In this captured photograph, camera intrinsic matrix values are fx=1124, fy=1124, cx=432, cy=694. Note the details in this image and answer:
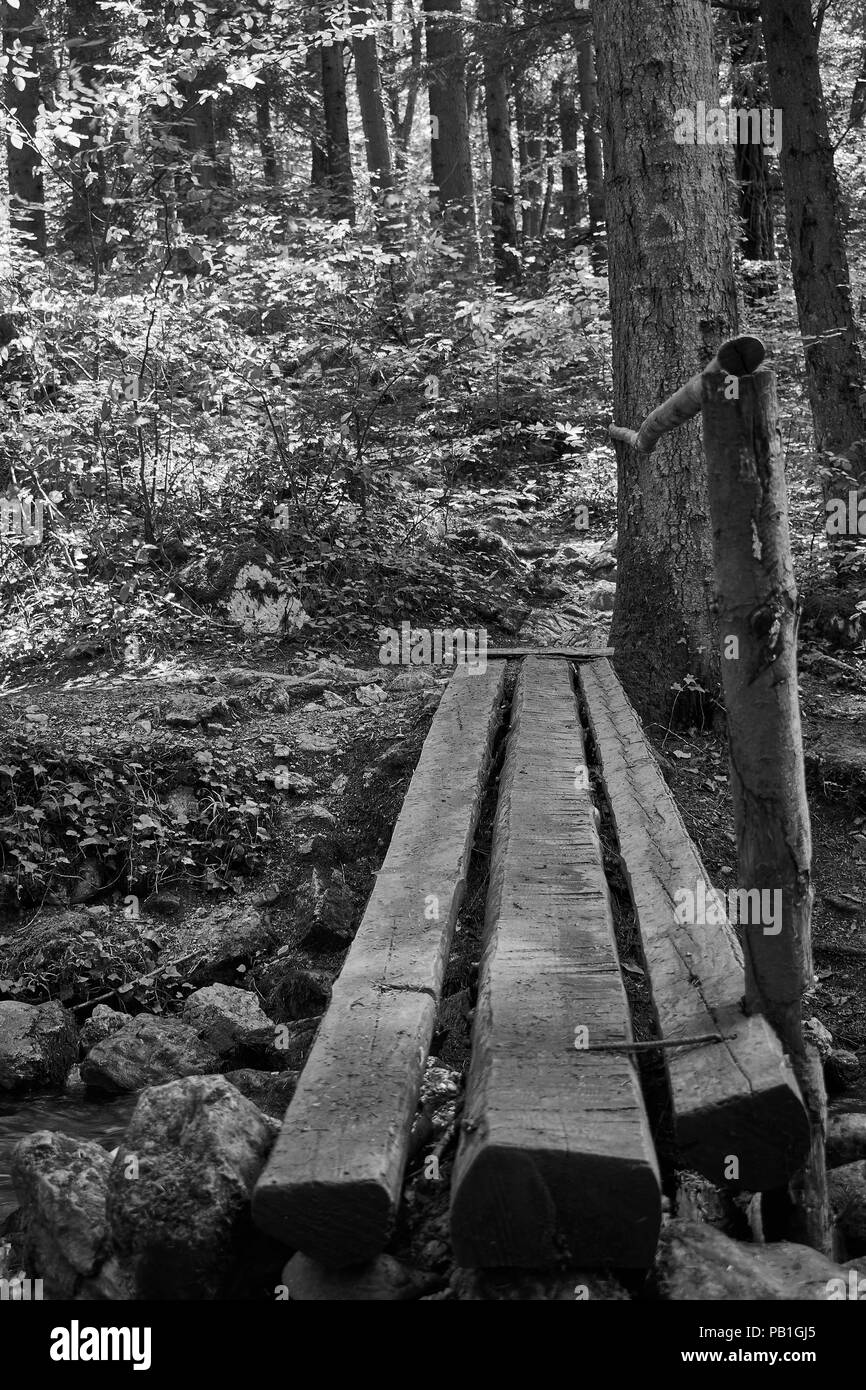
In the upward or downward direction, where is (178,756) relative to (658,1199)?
upward

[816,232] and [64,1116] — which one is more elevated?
[816,232]

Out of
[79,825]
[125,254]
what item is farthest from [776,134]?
[79,825]

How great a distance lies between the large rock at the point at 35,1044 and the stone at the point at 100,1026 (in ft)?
0.13

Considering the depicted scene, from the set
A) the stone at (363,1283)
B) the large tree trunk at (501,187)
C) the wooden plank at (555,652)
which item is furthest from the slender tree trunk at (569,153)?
the stone at (363,1283)

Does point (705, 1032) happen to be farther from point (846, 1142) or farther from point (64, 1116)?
point (64, 1116)

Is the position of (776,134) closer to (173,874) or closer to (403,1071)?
(173,874)

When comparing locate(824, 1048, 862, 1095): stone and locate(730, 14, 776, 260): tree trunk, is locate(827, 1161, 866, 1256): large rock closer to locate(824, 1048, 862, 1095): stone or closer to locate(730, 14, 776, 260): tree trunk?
locate(824, 1048, 862, 1095): stone

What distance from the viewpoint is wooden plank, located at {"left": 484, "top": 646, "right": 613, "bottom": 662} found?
7023mm

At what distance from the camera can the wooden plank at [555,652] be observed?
7023 mm

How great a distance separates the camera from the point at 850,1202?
3.09 meters

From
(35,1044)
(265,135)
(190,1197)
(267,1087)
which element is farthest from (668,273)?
(265,135)

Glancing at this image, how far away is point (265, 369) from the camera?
28.7 ft

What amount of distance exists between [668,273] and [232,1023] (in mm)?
4389
